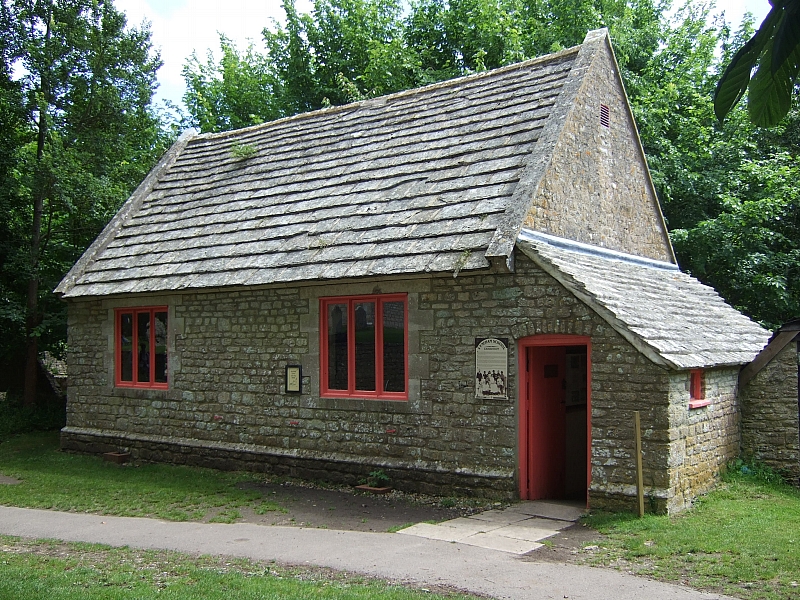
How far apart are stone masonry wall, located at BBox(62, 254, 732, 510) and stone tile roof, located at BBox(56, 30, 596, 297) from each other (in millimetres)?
460

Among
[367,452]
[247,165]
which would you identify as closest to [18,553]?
[367,452]

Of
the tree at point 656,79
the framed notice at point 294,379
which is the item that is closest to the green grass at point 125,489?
the framed notice at point 294,379

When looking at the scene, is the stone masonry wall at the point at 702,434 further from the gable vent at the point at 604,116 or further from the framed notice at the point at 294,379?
the framed notice at the point at 294,379

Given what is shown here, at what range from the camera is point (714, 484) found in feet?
34.4

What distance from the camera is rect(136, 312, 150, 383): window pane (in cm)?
1472

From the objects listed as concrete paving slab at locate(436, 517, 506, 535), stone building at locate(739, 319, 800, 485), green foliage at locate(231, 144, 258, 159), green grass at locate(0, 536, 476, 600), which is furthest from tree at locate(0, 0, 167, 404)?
stone building at locate(739, 319, 800, 485)

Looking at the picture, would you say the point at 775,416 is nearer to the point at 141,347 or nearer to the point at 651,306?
the point at 651,306

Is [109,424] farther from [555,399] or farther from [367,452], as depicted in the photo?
[555,399]

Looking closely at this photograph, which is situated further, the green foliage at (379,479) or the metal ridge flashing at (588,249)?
the green foliage at (379,479)

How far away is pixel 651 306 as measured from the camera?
10.6 metres

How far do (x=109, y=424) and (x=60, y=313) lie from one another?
513cm

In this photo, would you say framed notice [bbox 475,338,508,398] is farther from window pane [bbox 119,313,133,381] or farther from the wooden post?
window pane [bbox 119,313,133,381]

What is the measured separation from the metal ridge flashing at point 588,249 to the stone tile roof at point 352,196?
1.61 ft

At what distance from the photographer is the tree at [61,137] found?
58.7ft
